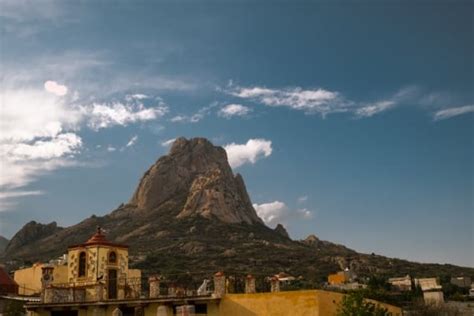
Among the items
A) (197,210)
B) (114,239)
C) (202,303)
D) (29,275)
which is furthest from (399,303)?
(197,210)

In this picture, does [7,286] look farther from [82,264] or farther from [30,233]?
[30,233]

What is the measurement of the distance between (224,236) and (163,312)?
114305 mm

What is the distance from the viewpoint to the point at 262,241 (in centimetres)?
13388

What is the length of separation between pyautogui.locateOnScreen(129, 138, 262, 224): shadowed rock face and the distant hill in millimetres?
287

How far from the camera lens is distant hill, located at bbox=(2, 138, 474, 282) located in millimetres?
103500

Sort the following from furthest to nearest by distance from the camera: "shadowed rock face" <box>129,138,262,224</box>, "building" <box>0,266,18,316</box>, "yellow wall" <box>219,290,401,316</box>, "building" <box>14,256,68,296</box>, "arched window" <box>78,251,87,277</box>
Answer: "shadowed rock face" <box>129,138,262,224</box> → "building" <box>0,266,18,316</box> → "building" <box>14,256,68,296</box> → "arched window" <box>78,251,87,277</box> → "yellow wall" <box>219,290,401,316</box>

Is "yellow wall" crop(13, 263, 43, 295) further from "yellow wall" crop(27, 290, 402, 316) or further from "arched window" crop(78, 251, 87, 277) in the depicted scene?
"yellow wall" crop(27, 290, 402, 316)

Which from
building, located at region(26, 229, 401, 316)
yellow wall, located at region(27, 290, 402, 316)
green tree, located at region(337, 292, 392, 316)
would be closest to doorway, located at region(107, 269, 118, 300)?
building, located at region(26, 229, 401, 316)

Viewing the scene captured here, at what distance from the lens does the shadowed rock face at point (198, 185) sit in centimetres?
16050

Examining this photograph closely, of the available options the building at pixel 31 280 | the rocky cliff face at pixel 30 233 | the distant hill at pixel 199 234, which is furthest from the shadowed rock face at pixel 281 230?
the building at pixel 31 280

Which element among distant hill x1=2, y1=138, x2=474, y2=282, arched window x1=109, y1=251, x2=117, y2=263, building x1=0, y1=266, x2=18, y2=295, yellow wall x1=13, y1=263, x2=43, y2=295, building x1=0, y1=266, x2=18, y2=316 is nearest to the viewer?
arched window x1=109, y1=251, x2=117, y2=263

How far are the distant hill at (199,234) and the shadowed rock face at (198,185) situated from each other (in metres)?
0.29

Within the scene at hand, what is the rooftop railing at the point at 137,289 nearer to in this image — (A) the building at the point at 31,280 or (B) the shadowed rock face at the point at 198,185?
(A) the building at the point at 31,280

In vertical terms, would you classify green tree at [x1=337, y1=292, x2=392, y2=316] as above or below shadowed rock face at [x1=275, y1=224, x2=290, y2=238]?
below
